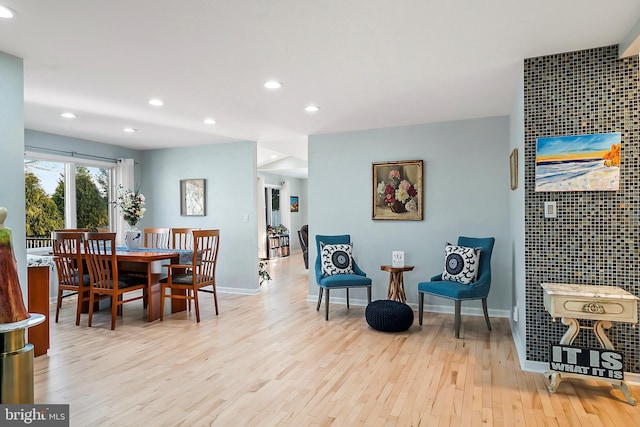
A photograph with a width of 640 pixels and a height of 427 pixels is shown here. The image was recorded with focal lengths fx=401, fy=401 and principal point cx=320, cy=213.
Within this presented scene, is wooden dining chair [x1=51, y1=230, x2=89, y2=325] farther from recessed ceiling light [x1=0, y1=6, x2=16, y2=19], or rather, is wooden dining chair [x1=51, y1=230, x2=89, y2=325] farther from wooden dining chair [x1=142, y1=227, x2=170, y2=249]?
recessed ceiling light [x1=0, y1=6, x2=16, y2=19]

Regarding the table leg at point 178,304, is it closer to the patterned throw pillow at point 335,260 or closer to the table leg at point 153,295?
the table leg at point 153,295

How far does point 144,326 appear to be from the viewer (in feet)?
14.3

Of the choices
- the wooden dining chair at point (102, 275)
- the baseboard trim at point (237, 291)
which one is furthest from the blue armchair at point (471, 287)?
the wooden dining chair at point (102, 275)

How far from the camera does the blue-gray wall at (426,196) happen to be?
4598 millimetres

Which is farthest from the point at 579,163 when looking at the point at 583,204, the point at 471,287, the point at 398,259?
the point at 398,259

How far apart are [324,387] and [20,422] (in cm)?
175

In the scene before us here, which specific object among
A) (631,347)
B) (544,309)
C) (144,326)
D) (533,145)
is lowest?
(144,326)

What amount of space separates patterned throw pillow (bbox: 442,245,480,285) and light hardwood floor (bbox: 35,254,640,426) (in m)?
0.54

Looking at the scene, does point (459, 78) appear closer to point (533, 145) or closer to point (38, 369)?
point (533, 145)

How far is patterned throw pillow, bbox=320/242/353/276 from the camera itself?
4820 millimetres

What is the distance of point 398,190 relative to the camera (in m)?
5.05

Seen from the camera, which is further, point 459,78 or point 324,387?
point 459,78

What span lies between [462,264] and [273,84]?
261 cm

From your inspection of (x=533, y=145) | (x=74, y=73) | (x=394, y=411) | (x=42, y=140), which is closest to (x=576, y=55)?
(x=533, y=145)
